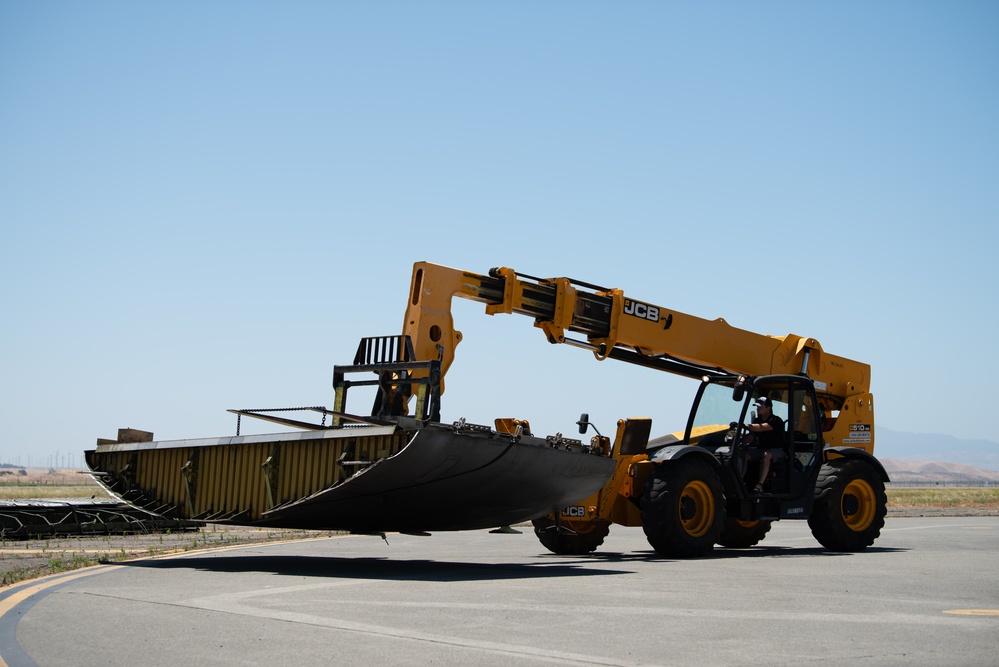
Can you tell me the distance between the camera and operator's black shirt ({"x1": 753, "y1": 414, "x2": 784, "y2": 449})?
16156 mm

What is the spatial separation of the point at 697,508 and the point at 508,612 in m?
6.84

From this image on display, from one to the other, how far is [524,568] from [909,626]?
5.84 m

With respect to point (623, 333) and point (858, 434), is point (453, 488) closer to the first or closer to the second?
point (623, 333)

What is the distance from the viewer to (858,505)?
17.1 m

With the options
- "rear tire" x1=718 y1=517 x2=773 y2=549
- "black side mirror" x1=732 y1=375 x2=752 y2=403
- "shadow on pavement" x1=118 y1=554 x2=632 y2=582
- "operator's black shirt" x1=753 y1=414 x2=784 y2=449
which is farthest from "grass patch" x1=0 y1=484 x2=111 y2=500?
"operator's black shirt" x1=753 y1=414 x2=784 y2=449

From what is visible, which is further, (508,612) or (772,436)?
(772,436)

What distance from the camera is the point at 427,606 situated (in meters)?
9.03

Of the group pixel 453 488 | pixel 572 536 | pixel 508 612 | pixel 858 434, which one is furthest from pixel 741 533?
pixel 508 612

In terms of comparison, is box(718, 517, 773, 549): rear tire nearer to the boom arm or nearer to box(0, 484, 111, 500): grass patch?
the boom arm

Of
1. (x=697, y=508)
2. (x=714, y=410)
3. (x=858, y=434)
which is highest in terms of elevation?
(x=714, y=410)

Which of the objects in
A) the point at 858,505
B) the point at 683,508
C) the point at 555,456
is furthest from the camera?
the point at 858,505

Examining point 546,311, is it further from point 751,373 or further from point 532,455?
point 751,373

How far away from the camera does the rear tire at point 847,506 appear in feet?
54.3

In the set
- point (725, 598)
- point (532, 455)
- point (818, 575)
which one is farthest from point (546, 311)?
point (725, 598)
